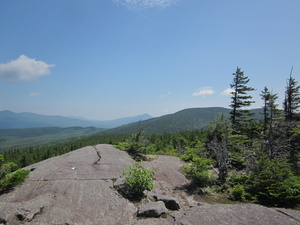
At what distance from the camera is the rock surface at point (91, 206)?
4.80 m

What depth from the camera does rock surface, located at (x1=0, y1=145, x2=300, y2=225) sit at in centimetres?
480

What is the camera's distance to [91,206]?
18.0 ft

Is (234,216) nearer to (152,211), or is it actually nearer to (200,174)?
(152,211)

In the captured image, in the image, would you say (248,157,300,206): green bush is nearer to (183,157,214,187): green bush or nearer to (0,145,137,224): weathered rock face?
(183,157,214,187): green bush

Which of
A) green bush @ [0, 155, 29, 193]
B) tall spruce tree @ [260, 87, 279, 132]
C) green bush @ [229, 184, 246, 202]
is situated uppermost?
tall spruce tree @ [260, 87, 279, 132]

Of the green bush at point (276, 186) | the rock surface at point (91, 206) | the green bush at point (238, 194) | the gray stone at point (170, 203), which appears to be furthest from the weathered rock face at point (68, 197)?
the green bush at point (276, 186)

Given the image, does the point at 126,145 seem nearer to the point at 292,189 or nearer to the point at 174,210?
the point at 174,210

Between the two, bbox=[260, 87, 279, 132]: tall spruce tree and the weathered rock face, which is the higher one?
bbox=[260, 87, 279, 132]: tall spruce tree

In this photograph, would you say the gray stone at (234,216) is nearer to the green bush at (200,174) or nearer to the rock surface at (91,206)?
the rock surface at (91,206)

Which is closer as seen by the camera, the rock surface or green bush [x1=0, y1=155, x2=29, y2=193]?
the rock surface

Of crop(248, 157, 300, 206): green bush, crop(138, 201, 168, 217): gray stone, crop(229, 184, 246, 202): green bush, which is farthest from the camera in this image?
crop(229, 184, 246, 202): green bush

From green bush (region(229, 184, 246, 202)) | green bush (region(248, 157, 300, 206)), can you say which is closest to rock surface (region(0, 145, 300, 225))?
green bush (region(248, 157, 300, 206))

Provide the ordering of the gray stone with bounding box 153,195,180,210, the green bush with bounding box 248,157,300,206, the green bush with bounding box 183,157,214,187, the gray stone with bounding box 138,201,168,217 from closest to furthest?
the gray stone with bounding box 138,201,168,217 → the gray stone with bounding box 153,195,180,210 → the green bush with bounding box 248,157,300,206 → the green bush with bounding box 183,157,214,187

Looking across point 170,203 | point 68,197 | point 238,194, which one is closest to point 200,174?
point 238,194
